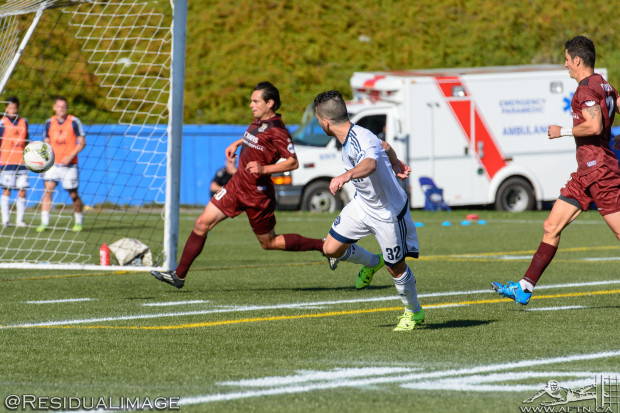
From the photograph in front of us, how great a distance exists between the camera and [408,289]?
25.2 feet

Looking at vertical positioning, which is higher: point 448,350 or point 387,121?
point 387,121

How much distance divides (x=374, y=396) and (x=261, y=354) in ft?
4.93

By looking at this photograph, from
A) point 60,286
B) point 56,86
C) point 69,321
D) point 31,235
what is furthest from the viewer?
point 56,86

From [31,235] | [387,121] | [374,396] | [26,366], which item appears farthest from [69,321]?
[387,121]

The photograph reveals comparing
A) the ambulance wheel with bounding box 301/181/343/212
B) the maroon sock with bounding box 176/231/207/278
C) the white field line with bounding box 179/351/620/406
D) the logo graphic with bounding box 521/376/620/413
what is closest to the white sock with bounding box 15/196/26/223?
the ambulance wheel with bounding box 301/181/343/212

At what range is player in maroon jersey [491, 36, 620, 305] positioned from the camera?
805 centimetres

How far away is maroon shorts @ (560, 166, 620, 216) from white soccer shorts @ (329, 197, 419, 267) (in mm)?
1459

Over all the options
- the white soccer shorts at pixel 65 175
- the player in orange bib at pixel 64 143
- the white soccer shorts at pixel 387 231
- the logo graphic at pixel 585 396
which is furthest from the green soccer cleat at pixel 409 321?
the white soccer shorts at pixel 65 175

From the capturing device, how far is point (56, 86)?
3353cm

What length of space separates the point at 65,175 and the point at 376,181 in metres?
11.7

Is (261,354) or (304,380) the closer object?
(304,380)

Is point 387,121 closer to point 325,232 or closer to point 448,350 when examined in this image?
point 325,232

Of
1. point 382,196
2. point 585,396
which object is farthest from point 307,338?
point 585,396

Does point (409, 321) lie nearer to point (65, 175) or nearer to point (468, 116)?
point (65, 175)
